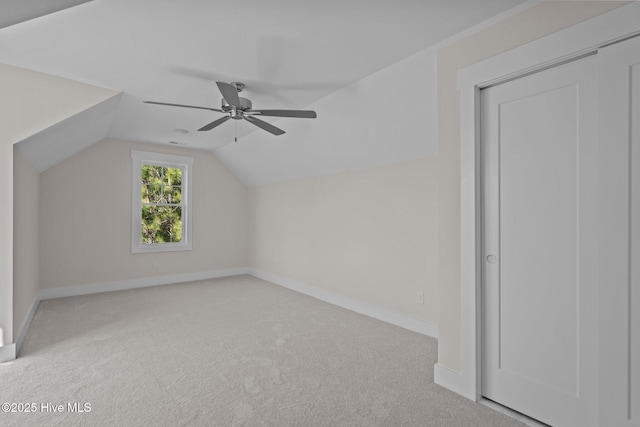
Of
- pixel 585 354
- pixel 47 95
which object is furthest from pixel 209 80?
pixel 585 354

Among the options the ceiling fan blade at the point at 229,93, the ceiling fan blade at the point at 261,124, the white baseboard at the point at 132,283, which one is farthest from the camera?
the white baseboard at the point at 132,283

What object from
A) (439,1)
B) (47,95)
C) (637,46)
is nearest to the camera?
(637,46)

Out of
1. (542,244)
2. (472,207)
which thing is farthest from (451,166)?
(542,244)

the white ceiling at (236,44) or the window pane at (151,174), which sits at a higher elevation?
the white ceiling at (236,44)

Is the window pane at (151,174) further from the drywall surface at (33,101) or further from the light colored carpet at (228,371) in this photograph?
the drywall surface at (33,101)

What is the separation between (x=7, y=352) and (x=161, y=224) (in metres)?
3.31

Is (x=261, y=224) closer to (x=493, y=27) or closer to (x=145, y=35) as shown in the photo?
(x=145, y=35)

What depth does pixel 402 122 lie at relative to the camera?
3301 millimetres

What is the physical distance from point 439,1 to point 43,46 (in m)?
2.80

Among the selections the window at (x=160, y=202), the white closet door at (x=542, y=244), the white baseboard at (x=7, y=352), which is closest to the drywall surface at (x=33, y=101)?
the white baseboard at (x=7, y=352)

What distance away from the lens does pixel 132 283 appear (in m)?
5.45

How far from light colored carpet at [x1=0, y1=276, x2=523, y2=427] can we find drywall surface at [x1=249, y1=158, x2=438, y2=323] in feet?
1.43

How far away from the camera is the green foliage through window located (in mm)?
5742

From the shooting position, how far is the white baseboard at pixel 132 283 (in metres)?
4.78
